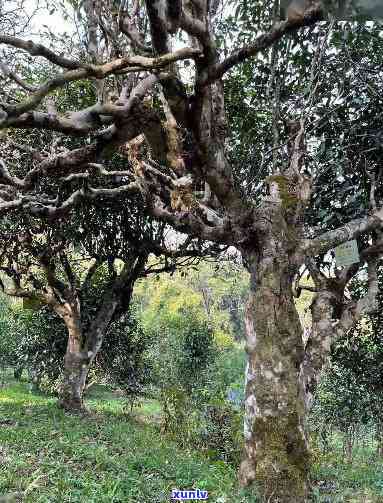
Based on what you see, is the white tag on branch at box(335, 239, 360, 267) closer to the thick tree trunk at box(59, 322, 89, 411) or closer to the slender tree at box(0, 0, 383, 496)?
the slender tree at box(0, 0, 383, 496)

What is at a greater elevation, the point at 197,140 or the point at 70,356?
the point at 197,140

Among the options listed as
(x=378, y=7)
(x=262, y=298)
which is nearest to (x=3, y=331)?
(x=262, y=298)

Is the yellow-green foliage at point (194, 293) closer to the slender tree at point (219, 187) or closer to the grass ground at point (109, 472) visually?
the grass ground at point (109, 472)

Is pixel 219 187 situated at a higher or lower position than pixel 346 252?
higher

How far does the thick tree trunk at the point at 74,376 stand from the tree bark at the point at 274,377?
610 centimetres

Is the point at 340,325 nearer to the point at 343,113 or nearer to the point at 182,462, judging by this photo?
the point at 182,462

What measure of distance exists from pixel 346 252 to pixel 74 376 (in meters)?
6.96

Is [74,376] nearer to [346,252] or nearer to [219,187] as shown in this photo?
[219,187]

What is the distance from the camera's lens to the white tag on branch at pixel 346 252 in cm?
526

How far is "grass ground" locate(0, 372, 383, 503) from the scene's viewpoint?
162 inches

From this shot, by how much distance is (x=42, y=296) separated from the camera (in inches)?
408

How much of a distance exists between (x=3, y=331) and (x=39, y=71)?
55.6ft

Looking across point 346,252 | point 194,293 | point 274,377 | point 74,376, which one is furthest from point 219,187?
point 194,293

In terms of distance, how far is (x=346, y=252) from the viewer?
5305mm
